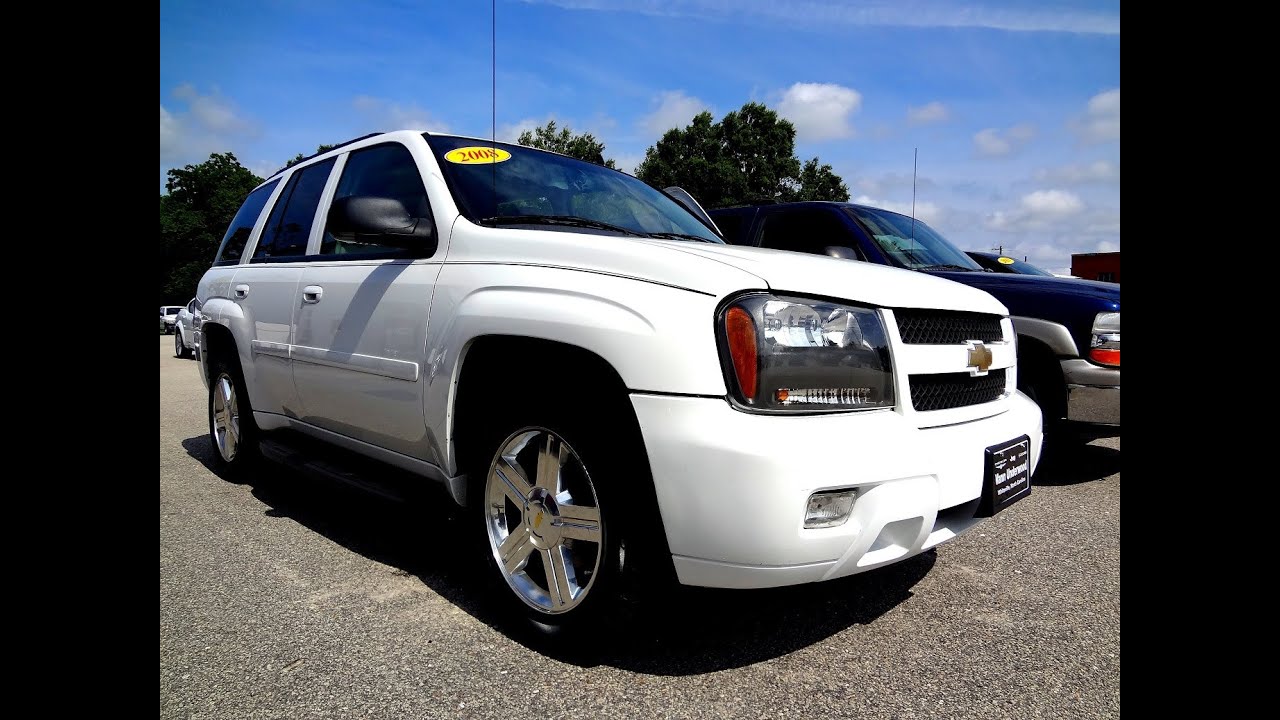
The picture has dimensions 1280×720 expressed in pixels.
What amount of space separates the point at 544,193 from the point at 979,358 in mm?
1775

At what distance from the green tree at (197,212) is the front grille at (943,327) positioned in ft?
196

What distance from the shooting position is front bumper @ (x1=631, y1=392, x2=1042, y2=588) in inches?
71.0

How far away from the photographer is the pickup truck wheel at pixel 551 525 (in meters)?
2.11

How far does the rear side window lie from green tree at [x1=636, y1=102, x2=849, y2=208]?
3543 centimetres

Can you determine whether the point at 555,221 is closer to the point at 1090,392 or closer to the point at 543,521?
the point at 543,521

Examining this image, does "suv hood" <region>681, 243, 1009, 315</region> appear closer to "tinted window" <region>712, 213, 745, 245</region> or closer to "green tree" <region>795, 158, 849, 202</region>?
"tinted window" <region>712, 213, 745, 245</region>

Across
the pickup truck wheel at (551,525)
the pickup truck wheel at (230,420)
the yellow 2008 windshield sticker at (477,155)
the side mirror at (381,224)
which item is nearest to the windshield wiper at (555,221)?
the side mirror at (381,224)

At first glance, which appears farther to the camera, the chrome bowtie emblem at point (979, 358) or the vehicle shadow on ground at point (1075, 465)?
the vehicle shadow on ground at point (1075, 465)

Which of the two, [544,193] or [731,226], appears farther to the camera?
[731,226]

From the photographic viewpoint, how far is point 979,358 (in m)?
2.43

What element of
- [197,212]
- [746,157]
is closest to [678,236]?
[746,157]

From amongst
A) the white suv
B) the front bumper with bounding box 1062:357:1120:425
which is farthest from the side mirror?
the front bumper with bounding box 1062:357:1120:425

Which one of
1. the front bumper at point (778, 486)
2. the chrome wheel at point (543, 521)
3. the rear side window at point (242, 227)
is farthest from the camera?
the rear side window at point (242, 227)

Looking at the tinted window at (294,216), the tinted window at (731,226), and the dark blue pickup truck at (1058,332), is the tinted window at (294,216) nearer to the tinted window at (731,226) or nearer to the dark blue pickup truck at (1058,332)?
the dark blue pickup truck at (1058,332)
